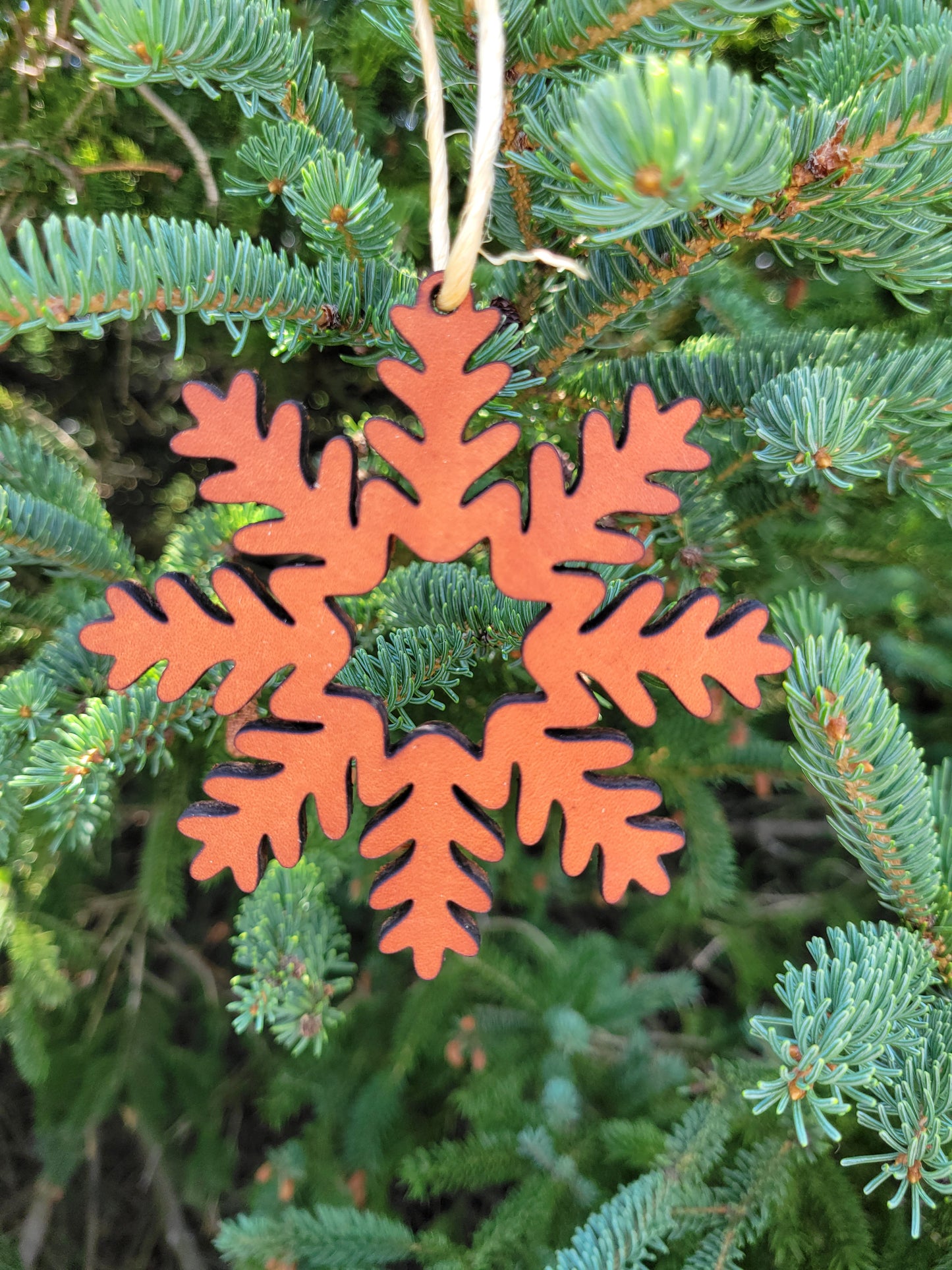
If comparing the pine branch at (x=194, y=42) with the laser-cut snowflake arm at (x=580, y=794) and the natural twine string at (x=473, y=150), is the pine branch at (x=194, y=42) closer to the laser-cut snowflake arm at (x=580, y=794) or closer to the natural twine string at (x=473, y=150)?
the natural twine string at (x=473, y=150)

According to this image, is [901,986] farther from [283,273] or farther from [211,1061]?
[211,1061]

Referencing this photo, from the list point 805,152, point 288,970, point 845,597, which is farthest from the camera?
point 845,597

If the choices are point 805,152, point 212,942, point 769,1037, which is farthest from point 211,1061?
point 805,152

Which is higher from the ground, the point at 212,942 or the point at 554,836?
the point at 554,836

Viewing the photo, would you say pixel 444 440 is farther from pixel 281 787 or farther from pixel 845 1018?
pixel 845 1018

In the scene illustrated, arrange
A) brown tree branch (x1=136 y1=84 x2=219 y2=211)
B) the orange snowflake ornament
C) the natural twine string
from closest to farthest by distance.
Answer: the natural twine string < the orange snowflake ornament < brown tree branch (x1=136 y1=84 x2=219 y2=211)

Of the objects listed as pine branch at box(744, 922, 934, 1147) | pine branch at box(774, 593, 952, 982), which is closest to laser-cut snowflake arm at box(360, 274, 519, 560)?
pine branch at box(774, 593, 952, 982)

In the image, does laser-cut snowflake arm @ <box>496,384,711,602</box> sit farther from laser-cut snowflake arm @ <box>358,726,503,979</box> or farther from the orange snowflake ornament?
laser-cut snowflake arm @ <box>358,726,503,979</box>

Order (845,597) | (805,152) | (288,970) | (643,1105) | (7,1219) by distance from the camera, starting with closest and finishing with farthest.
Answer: (805,152) < (288,970) < (643,1105) < (845,597) < (7,1219)
